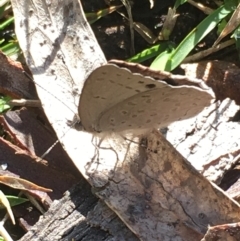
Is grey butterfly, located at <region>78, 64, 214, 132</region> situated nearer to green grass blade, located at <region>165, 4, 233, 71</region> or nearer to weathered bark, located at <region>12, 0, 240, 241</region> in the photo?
Result: weathered bark, located at <region>12, 0, 240, 241</region>

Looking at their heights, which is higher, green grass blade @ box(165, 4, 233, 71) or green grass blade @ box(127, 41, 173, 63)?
green grass blade @ box(127, 41, 173, 63)

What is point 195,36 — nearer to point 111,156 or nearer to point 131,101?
point 131,101

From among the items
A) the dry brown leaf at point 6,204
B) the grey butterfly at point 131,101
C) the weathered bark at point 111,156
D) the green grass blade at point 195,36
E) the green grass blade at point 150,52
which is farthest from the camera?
the green grass blade at point 150,52

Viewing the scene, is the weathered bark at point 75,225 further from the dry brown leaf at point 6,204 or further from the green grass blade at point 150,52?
the green grass blade at point 150,52

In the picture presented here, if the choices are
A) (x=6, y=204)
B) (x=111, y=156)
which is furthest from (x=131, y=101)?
(x=6, y=204)

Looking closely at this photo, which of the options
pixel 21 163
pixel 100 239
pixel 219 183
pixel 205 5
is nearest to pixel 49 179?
pixel 21 163

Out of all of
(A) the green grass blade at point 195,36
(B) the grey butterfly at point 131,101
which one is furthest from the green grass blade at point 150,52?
(B) the grey butterfly at point 131,101

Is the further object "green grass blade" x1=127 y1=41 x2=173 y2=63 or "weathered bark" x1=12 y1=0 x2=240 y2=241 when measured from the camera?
"green grass blade" x1=127 y1=41 x2=173 y2=63

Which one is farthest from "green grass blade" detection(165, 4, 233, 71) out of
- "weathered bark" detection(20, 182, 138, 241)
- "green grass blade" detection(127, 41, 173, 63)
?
"weathered bark" detection(20, 182, 138, 241)

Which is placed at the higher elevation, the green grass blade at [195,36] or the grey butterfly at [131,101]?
the green grass blade at [195,36]
